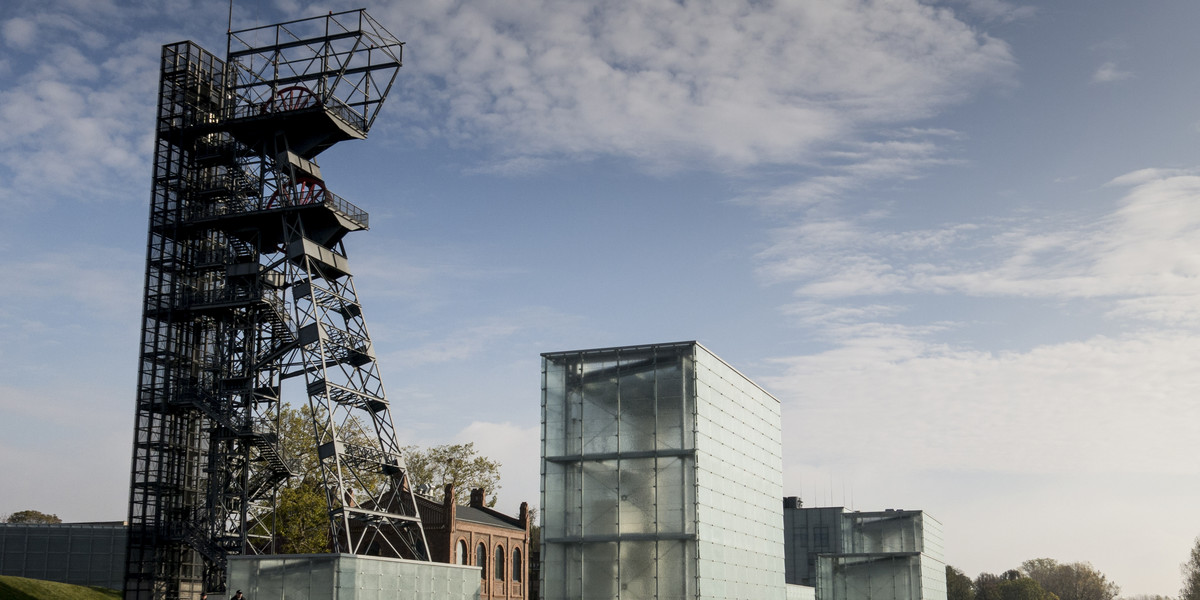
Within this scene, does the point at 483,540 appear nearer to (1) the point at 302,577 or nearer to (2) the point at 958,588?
(1) the point at 302,577

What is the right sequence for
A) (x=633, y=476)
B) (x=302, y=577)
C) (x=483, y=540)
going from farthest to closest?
(x=483, y=540), (x=633, y=476), (x=302, y=577)

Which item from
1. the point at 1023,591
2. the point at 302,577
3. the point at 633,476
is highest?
the point at 633,476

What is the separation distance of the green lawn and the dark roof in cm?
2028

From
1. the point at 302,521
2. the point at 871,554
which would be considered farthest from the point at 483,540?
the point at 871,554

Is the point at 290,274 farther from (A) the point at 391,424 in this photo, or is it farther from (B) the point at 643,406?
(B) the point at 643,406

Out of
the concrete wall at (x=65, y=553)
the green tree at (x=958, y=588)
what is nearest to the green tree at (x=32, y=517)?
the concrete wall at (x=65, y=553)

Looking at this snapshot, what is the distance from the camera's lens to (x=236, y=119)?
5994cm

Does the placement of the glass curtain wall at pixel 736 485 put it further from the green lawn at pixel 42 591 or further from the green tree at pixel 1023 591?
the green tree at pixel 1023 591

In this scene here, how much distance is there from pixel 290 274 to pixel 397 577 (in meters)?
20.8

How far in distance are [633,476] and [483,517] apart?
31878mm

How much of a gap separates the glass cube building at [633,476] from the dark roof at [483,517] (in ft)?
80.9

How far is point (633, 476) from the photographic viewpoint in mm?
42844

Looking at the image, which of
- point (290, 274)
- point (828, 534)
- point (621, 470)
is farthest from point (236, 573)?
point (828, 534)

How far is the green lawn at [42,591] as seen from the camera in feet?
172
